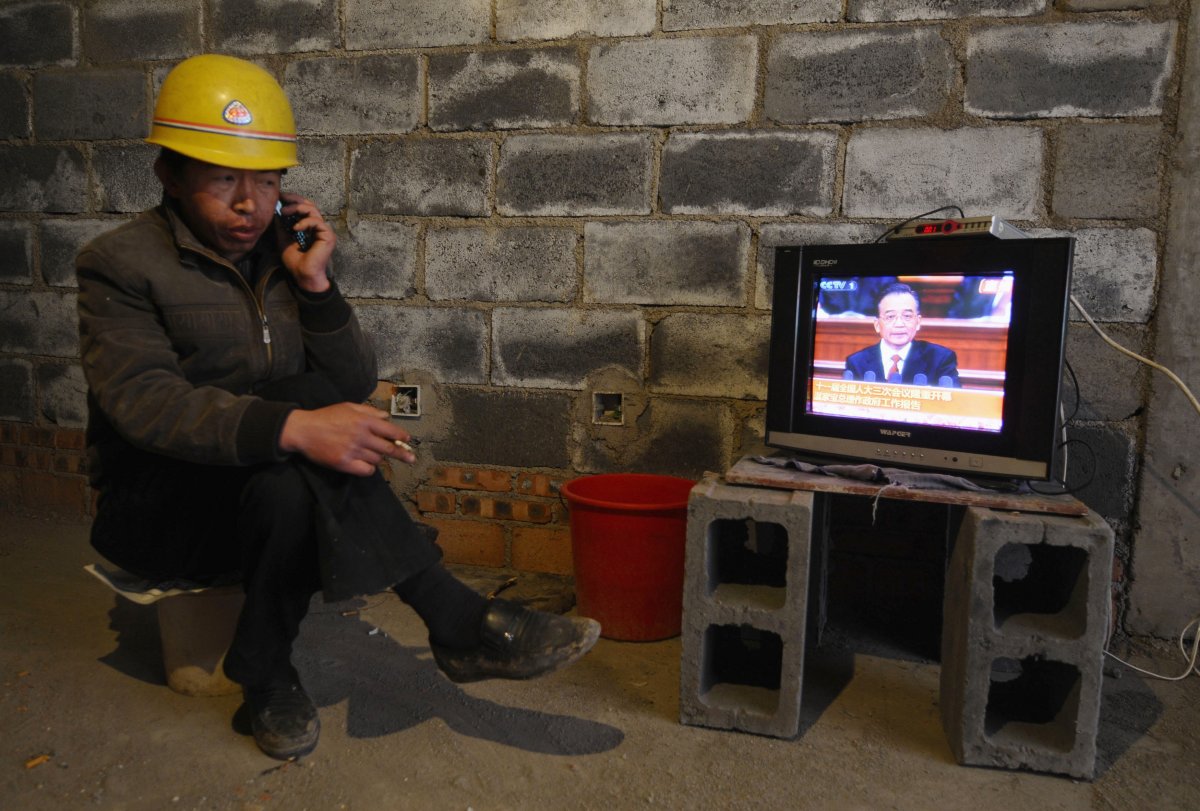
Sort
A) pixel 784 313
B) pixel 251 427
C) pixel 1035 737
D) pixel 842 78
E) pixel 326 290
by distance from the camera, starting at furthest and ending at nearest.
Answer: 1. pixel 842 78
2. pixel 784 313
3. pixel 326 290
4. pixel 1035 737
5. pixel 251 427

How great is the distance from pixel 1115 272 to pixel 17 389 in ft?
11.6

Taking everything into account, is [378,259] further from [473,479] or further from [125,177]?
[125,177]

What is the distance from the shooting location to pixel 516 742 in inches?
64.8

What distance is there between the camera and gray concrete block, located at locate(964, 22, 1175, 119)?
206cm

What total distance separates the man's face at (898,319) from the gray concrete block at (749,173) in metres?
0.54

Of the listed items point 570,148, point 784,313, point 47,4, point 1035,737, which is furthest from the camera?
point 47,4

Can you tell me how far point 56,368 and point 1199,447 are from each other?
3.53m

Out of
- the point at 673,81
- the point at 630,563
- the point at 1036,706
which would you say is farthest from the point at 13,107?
the point at 1036,706

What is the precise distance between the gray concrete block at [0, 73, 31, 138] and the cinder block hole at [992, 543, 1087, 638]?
336cm

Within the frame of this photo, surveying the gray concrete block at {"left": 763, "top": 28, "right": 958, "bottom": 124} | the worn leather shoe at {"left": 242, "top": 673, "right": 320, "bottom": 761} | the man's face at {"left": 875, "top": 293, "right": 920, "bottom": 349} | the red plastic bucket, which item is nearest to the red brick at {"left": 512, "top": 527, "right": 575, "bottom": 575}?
the red plastic bucket

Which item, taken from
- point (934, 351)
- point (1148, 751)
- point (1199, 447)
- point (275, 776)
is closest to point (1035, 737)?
point (1148, 751)

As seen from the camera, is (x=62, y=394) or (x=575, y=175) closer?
(x=575, y=175)

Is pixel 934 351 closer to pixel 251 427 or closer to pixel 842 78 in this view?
pixel 842 78

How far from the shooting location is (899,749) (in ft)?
5.47
